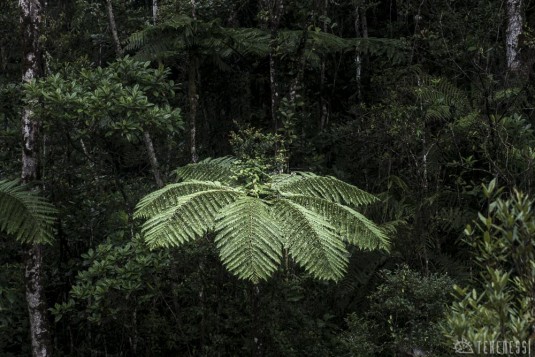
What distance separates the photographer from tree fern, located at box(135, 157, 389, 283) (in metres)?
3.41

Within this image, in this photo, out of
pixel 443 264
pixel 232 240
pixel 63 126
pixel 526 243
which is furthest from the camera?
pixel 443 264

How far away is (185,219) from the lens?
3564mm

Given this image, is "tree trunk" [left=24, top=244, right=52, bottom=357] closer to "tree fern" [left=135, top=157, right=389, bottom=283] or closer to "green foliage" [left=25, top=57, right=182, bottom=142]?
"green foliage" [left=25, top=57, right=182, bottom=142]

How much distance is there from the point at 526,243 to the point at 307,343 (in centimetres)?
347

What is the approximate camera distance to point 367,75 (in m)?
10.5

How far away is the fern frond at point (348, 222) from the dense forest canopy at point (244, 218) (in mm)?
17

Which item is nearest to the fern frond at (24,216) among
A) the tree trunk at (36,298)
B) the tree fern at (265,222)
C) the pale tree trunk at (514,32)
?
the tree trunk at (36,298)

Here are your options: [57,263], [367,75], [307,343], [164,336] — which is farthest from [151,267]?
[367,75]

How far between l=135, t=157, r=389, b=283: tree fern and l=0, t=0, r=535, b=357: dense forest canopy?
15mm

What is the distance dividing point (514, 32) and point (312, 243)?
5.55 m

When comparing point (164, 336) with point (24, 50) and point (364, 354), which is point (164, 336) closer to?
point (364, 354)

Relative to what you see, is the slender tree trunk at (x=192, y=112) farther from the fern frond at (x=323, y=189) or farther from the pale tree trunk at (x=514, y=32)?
the pale tree trunk at (x=514, y=32)

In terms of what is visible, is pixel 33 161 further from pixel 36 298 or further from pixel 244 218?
pixel 244 218

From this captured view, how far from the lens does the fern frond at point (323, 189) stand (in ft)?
14.0
